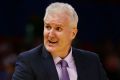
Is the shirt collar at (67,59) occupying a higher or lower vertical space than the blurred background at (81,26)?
higher

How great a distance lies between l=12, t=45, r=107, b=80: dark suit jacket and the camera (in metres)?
2.53

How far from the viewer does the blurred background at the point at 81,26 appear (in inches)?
222

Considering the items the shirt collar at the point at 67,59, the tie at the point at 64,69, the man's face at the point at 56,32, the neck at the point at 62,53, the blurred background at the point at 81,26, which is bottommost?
the blurred background at the point at 81,26

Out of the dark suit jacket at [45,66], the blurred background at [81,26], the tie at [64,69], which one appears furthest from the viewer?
the blurred background at [81,26]

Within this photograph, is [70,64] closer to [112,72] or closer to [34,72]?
[34,72]

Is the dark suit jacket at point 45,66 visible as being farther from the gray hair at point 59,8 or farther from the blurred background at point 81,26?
the blurred background at point 81,26

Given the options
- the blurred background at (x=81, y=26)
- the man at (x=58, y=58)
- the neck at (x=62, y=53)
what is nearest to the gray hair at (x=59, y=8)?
the man at (x=58, y=58)

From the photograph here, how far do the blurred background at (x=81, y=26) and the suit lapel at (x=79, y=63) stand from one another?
269cm

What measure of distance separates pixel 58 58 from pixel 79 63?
0.52 ft

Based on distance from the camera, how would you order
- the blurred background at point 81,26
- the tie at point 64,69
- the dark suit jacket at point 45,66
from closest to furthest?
1. the dark suit jacket at point 45,66
2. the tie at point 64,69
3. the blurred background at point 81,26

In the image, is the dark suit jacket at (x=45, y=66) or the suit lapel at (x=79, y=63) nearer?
the dark suit jacket at (x=45, y=66)

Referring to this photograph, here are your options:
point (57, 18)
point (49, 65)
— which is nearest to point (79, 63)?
point (49, 65)

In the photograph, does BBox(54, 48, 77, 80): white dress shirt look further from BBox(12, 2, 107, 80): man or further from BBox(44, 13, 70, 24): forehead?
BBox(44, 13, 70, 24): forehead

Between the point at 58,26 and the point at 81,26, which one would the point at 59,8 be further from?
the point at 81,26
